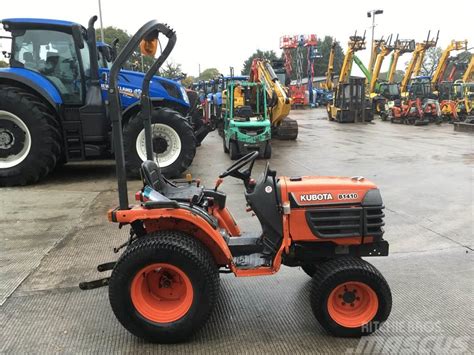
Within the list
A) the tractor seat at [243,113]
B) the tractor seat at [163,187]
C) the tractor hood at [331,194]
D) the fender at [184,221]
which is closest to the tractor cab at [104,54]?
the tractor seat at [243,113]

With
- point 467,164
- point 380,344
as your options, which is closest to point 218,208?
point 380,344

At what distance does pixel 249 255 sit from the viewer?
3000 millimetres

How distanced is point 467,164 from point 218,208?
7.27m

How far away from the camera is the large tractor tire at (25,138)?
6695mm

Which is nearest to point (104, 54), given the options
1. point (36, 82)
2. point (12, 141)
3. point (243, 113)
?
point (36, 82)

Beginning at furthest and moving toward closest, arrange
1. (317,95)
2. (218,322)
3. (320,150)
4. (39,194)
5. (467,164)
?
(317,95)
(320,150)
(467,164)
(39,194)
(218,322)

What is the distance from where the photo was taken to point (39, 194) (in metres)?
6.36

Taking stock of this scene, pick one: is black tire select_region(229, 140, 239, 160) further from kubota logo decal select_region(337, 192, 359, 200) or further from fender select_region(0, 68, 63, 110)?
kubota logo decal select_region(337, 192, 359, 200)

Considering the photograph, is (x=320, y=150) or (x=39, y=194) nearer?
(x=39, y=194)

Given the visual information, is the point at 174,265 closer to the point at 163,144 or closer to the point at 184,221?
the point at 184,221

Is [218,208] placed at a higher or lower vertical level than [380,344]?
higher

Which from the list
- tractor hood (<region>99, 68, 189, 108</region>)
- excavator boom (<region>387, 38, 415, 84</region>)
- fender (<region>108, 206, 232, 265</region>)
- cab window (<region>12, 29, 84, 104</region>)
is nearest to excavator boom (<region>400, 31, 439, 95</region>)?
excavator boom (<region>387, 38, 415, 84</region>)

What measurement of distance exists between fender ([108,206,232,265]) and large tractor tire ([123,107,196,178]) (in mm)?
4581

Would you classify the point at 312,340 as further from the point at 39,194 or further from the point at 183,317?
the point at 39,194
